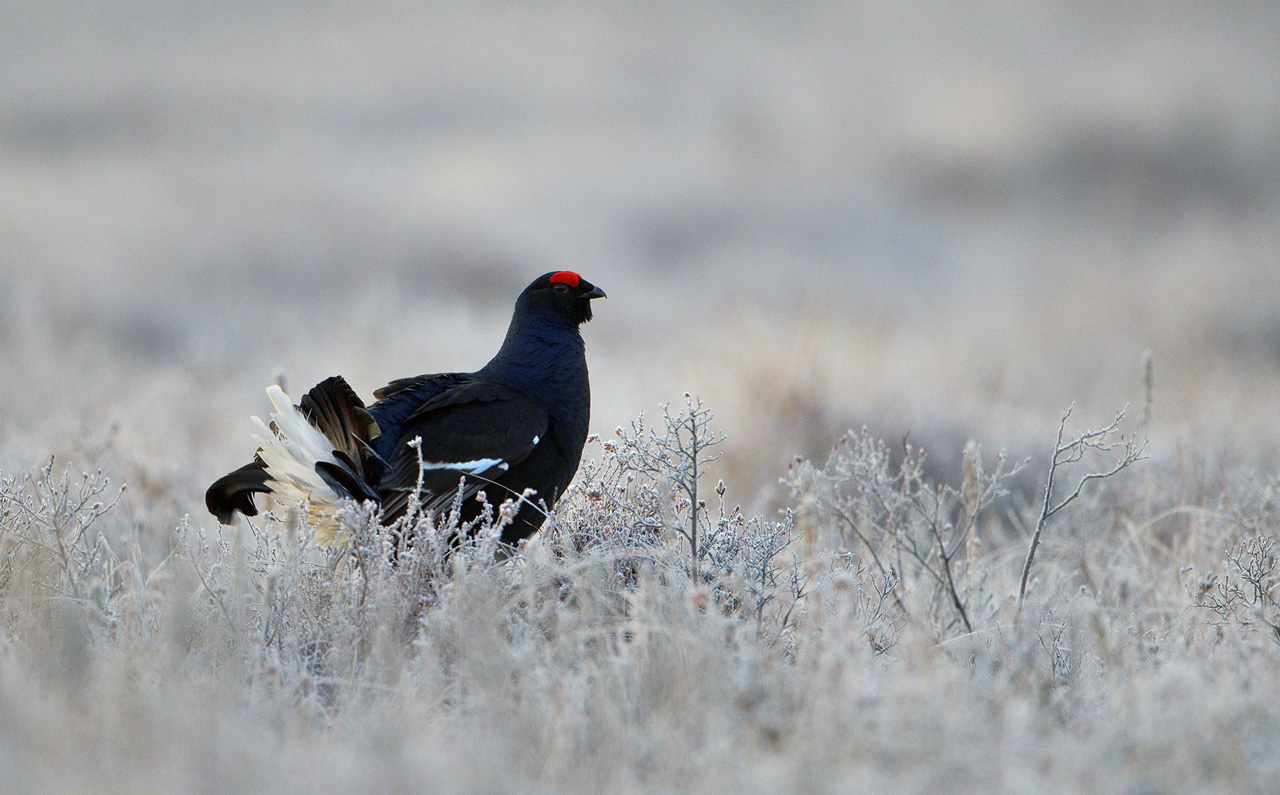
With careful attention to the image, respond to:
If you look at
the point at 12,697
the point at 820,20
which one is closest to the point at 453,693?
the point at 12,697

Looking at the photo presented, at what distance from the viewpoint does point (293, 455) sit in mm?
3416

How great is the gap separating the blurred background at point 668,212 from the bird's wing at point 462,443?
1.86 meters

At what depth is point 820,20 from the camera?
26.6 meters

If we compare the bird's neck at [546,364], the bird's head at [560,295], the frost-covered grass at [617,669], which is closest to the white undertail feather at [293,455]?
the frost-covered grass at [617,669]

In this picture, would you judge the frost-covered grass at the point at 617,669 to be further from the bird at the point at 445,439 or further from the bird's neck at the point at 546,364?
the bird's neck at the point at 546,364

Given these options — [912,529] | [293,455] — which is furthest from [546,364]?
[912,529]

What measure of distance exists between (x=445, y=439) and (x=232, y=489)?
27.1 inches

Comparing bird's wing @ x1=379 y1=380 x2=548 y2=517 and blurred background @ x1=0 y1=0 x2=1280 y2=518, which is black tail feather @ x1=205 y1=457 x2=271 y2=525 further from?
blurred background @ x1=0 y1=0 x2=1280 y2=518

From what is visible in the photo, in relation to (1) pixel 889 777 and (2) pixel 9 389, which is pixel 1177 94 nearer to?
(2) pixel 9 389

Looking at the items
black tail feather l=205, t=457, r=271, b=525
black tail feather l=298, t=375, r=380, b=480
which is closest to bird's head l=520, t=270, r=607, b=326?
black tail feather l=298, t=375, r=380, b=480

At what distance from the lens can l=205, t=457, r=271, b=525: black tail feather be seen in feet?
11.6

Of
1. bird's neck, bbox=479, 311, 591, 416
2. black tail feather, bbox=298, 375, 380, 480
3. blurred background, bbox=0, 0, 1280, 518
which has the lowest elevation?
black tail feather, bbox=298, 375, 380, 480

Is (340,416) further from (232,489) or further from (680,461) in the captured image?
(680,461)

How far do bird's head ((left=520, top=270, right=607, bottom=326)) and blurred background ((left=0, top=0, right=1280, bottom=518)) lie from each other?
2.06m
